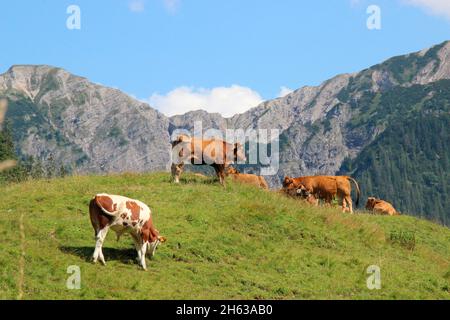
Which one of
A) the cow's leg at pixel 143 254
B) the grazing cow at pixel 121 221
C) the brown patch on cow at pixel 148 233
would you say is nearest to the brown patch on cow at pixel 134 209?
the grazing cow at pixel 121 221

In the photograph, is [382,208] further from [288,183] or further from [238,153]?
[238,153]

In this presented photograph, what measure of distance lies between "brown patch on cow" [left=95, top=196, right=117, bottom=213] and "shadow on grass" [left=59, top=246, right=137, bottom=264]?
5.68ft

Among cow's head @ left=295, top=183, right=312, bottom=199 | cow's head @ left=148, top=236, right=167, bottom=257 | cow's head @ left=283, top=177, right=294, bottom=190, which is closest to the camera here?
cow's head @ left=148, top=236, right=167, bottom=257

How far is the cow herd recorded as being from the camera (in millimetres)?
23047

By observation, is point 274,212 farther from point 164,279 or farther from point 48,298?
point 48,298

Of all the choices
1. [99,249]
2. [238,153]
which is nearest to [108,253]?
[99,249]

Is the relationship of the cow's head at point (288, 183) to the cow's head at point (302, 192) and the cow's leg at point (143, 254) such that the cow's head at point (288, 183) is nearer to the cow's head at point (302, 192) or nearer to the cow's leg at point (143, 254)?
the cow's head at point (302, 192)

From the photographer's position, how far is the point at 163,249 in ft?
84.1

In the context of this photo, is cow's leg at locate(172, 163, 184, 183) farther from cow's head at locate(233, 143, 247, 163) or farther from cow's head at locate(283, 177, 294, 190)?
cow's head at locate(283, 177, 294, 190)

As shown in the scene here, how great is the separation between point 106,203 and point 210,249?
517cm

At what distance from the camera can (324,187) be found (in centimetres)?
4078

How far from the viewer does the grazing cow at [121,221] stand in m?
22.9

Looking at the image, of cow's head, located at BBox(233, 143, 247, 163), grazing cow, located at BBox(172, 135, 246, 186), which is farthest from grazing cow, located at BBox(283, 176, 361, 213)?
grazing cow, located at BBox(172, 135, 246, 186)
